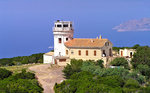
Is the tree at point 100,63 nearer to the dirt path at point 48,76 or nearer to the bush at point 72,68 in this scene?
the bush at point 72,68

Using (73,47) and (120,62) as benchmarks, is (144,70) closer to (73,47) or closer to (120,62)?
(120,62)

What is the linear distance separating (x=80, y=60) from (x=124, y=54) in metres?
9.58

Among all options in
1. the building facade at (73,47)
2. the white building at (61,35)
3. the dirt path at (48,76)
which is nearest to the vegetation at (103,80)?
the dirt path at (48,76)

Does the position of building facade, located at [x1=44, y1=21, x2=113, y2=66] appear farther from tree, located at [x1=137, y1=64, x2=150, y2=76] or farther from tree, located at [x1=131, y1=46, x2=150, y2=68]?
tree, located at [x1=137, y1=64, x2=150, y2=76]

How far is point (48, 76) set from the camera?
3556 cm

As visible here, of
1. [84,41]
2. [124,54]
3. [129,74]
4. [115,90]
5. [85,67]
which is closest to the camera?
[115,90]

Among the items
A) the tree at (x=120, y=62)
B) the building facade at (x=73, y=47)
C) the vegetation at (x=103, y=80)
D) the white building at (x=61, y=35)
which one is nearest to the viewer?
the vegetation at (x=103, y=80)

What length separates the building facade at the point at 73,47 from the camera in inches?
1571

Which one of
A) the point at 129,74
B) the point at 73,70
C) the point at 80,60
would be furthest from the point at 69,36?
the point at 129,74

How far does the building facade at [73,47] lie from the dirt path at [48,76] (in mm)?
2708

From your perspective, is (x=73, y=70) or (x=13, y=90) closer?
(x=13, y=90)

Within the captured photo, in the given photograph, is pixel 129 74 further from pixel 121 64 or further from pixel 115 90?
pixel 115 90

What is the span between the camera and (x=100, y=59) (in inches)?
1556

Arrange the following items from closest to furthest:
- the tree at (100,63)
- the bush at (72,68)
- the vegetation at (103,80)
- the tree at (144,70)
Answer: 1. the vegetation at (103,80)
2. the bush at (72,68)
3. the tree at (144,70)
4. the tree at (100,63)
